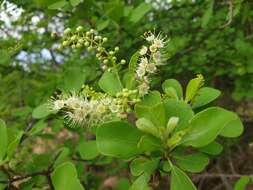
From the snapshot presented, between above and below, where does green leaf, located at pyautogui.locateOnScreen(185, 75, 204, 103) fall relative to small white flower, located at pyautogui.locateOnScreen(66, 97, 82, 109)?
below

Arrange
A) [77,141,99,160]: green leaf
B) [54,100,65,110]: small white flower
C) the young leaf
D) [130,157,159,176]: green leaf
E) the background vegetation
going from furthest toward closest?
the background vegetation < [77,141,99,160]: green leaf < [54,100,65,110]: small white flower < [130,157,159,176]: green leaf < the young leaf

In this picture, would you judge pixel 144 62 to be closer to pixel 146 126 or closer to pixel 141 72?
pixel 141 72

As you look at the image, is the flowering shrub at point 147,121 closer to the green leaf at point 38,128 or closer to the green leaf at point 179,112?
the green leaf at point 179,112

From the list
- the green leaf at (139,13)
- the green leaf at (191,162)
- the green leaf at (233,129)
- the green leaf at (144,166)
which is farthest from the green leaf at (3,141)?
the green leaf at (139,13)

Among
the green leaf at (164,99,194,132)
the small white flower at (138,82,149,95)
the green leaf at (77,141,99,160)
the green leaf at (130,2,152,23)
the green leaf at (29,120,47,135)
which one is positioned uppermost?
the green leaf at (130,2,152,23)

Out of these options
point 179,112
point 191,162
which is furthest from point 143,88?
point 191,162

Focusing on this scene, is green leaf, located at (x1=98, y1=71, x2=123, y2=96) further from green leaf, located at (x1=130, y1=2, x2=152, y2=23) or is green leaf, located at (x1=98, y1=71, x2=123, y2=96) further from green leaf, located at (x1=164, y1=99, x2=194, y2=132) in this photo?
green leaf, located at (x1=130, y1=2, x2=152, y2=23)

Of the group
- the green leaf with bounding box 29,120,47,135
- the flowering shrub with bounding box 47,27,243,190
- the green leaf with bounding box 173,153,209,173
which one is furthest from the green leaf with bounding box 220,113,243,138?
the green leaf with bounding box 29,120,47,135
